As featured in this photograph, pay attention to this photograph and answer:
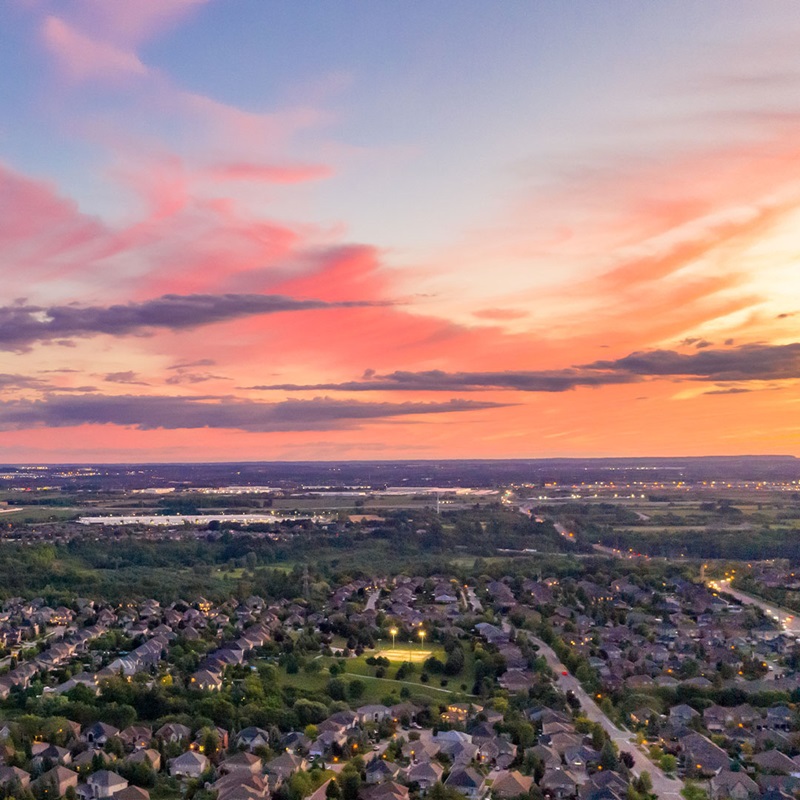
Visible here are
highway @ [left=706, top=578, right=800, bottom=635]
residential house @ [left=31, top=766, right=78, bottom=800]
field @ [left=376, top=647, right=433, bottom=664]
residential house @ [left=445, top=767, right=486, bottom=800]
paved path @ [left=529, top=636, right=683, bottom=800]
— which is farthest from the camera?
highway @ [left=706, top=578, right=800, bottom=635]

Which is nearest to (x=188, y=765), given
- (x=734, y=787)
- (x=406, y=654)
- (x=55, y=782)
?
(x=55, y=782)

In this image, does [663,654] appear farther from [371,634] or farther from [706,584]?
[706,584]

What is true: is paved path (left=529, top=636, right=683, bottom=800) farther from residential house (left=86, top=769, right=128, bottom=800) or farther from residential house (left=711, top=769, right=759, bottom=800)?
residential house (left=86, top=769, right=128, bottom=800)

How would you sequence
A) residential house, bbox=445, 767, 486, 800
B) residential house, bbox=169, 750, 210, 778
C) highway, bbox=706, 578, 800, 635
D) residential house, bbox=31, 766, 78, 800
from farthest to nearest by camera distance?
highway, bbox=706, 578, 800, 635, residential house, bbox=169, 750, 210, 778, residential house, bbox=445, 767, 486, 800, residential house, bbox=31, 766, 78, 800

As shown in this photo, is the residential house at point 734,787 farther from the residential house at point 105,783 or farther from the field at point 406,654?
the field at point 406,654

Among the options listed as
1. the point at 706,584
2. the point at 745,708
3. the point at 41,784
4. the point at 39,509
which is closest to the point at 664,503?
the point at 706,584

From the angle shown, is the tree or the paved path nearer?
the paved path

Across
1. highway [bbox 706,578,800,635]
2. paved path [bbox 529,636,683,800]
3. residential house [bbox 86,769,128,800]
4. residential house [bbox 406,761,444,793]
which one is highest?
residential house [bbox 86,769,128,800]

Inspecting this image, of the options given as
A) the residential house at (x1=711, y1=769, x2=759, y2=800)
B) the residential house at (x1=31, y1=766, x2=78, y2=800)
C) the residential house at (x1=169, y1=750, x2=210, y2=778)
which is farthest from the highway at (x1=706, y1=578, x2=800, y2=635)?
the residential house at (x1=31, y1=766, x2=78, y2=800)

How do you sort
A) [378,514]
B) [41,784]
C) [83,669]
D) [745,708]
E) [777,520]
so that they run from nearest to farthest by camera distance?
[41,784]
[745,708]
[83,669]
[777,520]
[378,514]
